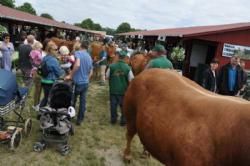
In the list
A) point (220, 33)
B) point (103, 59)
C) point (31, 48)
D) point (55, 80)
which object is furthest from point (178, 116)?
point (220, 33)

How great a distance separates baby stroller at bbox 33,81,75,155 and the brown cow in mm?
1623

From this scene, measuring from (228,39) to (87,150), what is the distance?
432 inches

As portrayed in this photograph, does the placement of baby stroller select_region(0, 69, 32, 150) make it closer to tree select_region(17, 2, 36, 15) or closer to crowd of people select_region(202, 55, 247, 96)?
crowd of people select_region(202, 55, 247, 96)

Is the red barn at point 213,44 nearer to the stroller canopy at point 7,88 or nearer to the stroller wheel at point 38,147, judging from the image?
the stroller wheel at point 38,147

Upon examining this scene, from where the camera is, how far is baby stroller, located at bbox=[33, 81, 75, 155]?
573 centimetres

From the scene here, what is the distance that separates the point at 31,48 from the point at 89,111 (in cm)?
248

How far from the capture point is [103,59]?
14.3 meters

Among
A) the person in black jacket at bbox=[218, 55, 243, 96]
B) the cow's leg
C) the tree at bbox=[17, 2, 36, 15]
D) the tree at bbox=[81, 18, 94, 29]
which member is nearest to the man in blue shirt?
the cow's leg

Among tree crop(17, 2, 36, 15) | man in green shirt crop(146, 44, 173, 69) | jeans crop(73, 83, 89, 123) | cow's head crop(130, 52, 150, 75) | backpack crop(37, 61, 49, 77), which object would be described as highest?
tree crop(17, 2, 36, 15)

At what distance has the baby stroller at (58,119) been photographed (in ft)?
18.8

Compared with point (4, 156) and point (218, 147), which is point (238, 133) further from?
point (4, 156)

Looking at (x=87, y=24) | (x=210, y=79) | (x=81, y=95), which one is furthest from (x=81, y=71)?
(x=87, y=24)

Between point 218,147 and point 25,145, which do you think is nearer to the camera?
point 218,147

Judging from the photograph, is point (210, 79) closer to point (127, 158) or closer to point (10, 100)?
point (127, 158)
